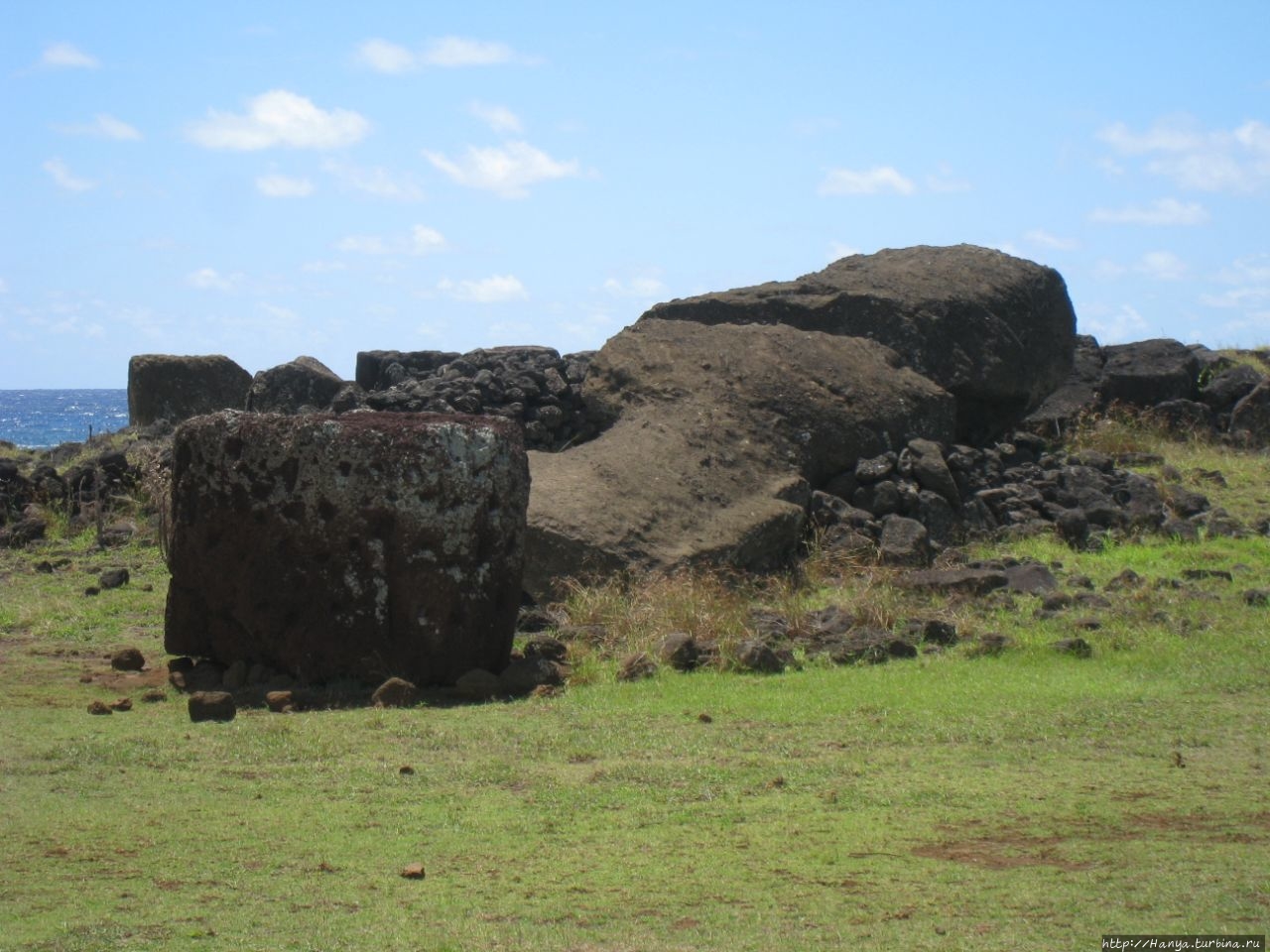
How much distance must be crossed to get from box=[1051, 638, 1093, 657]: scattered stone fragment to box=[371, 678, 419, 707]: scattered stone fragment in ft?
13.3

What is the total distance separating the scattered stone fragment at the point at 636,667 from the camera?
31.0ft

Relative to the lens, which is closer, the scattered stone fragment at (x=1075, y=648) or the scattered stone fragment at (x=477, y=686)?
the scattered stone fragment at (x=477, y=686)

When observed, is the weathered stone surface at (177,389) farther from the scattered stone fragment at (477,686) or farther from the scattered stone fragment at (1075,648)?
the scattered stone fragment at (1075,648)

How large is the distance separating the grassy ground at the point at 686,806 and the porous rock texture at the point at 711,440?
122 centimetres

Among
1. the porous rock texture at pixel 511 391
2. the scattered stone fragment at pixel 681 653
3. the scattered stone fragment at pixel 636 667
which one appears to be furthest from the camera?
the porous rock texture at pixel 511 391

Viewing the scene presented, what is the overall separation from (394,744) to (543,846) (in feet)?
6.48

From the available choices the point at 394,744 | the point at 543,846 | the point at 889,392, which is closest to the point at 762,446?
the point at 889,392

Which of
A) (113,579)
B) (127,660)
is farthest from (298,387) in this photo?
(127,660)

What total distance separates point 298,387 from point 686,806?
1267cm

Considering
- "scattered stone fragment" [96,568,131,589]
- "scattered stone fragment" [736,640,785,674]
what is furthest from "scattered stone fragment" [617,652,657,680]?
"scattered stone fragment" [96,568,131,589]

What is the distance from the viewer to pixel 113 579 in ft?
43.3

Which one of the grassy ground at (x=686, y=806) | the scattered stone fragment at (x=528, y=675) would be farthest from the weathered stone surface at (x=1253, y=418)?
the scattered stone fragment at (x=528, y=675)

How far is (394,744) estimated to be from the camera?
774 cm

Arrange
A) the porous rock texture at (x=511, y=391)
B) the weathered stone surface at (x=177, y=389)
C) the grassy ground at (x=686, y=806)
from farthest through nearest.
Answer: the weathered stone surface at (x=177, y=389) < the porous rock texture at (x=511, y=391) < the grassy ground at (x=686, y=806)
